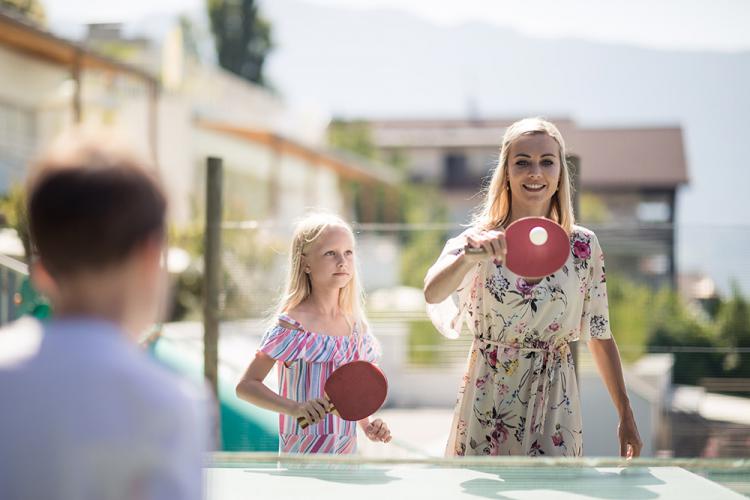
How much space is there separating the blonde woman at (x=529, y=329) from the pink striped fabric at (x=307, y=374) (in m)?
0.40

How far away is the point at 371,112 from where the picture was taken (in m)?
74.0

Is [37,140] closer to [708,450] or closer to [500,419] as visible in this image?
[708,450]

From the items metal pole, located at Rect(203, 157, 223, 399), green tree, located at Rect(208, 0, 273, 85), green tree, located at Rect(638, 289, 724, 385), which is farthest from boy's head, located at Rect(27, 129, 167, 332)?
green tree, located at Rect(208, 0, 273, 85)

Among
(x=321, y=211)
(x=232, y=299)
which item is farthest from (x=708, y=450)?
(x=321, y=211)

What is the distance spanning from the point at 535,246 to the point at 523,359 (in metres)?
0.39

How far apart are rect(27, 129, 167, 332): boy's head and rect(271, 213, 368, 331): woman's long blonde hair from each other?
2.09 m

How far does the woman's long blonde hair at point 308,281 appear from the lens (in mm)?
3213

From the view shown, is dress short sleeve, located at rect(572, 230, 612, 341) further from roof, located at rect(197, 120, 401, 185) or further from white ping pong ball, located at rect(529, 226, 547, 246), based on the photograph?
roof, located at rect(197, 120, 401, 185)

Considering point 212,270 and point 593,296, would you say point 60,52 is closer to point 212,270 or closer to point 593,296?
point 212,270

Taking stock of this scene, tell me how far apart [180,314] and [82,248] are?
41.2ft

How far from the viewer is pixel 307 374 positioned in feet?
10.0

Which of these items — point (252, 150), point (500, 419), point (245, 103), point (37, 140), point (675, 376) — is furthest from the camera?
point (245, 103)

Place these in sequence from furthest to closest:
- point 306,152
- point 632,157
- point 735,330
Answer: point 632,157 → point 306,152 → point 735,330

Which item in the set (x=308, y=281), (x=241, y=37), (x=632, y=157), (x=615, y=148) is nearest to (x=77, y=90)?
(x=308, y=281)
